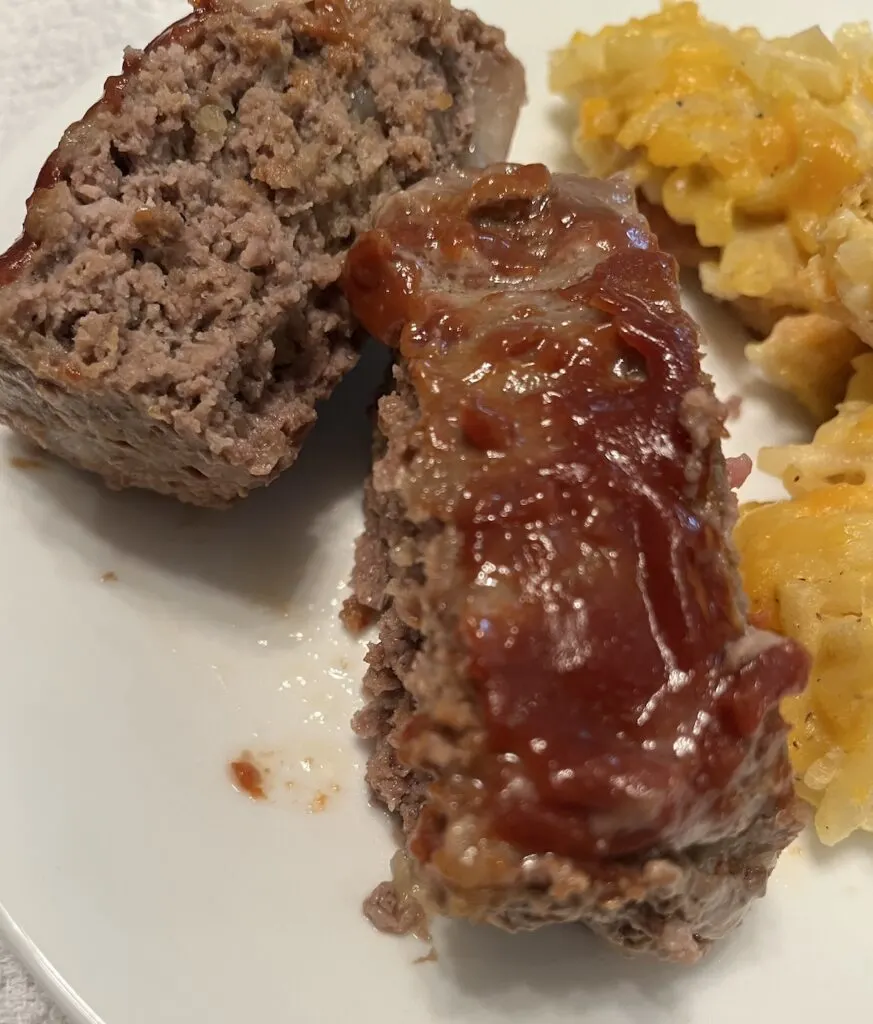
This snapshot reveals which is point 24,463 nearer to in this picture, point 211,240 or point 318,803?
point 211,240

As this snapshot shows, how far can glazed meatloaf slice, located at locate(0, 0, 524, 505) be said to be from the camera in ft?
8.61

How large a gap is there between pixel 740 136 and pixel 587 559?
84.0 inches

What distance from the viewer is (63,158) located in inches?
106

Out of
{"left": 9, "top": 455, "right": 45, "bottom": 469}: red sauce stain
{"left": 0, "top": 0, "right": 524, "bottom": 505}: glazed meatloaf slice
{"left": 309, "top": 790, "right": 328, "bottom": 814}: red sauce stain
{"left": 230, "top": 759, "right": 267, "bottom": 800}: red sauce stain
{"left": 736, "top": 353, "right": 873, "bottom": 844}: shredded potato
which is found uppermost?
{"left": 0, "top": 0, "right": 524, "bottom": 505}: glazed meatloaf slice

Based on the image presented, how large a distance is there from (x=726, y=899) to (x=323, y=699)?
3.91 feet

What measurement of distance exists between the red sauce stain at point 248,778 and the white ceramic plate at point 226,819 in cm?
3

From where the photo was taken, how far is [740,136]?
3475 mm

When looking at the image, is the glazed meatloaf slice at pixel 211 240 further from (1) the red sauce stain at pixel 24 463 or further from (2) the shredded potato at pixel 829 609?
(2) the shredded potato at pixel 829 609

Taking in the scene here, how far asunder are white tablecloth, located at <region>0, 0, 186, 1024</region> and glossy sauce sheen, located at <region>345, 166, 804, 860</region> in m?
2.65

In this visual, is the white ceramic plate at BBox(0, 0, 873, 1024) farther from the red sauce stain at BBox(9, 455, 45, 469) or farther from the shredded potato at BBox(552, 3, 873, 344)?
the shredded potato at BBox(552, 3, 873, 344)

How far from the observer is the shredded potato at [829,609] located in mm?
2613

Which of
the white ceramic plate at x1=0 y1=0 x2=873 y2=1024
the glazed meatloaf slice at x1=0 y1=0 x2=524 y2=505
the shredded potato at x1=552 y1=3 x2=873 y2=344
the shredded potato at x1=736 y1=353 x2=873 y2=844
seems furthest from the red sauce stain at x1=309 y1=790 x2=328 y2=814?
the shredded potato at x1=552 y1=3 x2=873 y2=344

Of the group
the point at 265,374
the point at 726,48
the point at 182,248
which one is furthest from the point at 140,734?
the point at 726,48

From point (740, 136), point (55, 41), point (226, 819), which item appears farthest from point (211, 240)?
point (55, 41)
